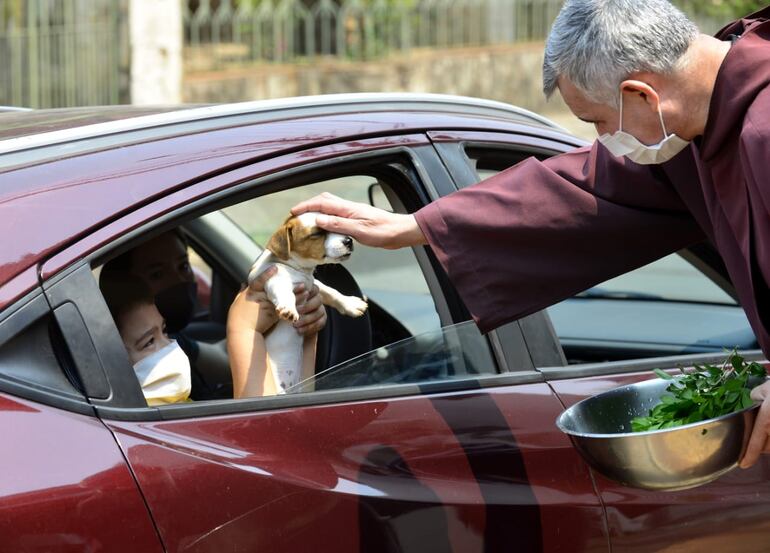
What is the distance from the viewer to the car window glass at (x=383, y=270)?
3.27 meters

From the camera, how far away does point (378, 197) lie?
121 inches

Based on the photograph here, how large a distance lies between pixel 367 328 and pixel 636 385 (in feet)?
2.53

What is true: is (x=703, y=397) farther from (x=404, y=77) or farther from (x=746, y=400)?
(x=404, y=77)

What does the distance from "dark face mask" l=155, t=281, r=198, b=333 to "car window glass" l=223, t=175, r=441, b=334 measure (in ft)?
1.13

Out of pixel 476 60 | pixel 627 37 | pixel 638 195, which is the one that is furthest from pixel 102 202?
pixel 476 60

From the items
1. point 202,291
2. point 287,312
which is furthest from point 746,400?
point 202,291

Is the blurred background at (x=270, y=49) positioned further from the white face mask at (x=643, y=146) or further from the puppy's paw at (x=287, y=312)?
the white face mask at (x=643, y=146)

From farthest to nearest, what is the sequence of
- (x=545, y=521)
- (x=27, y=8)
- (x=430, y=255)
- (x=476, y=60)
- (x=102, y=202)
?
(x=476, y=60), (x=27, y=8), (x=430, y=255), (x=545, y=521), (x=102, y=202)

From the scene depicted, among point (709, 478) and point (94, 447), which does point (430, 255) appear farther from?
point (94, 447)

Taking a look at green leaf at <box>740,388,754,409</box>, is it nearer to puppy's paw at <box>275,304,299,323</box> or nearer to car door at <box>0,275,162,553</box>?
puppy's paw at <box>275,304,299,323</box>

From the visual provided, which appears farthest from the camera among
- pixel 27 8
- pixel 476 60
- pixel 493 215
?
pixel 476 60

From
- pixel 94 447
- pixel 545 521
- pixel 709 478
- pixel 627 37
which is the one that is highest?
pixel 627 37

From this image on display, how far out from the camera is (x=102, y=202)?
2090 mm

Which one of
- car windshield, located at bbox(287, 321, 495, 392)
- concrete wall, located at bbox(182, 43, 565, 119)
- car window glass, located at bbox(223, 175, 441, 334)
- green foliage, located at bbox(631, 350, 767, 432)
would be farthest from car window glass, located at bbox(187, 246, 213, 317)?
concrete wall, located at bbox(182, 43, 565, 119)
